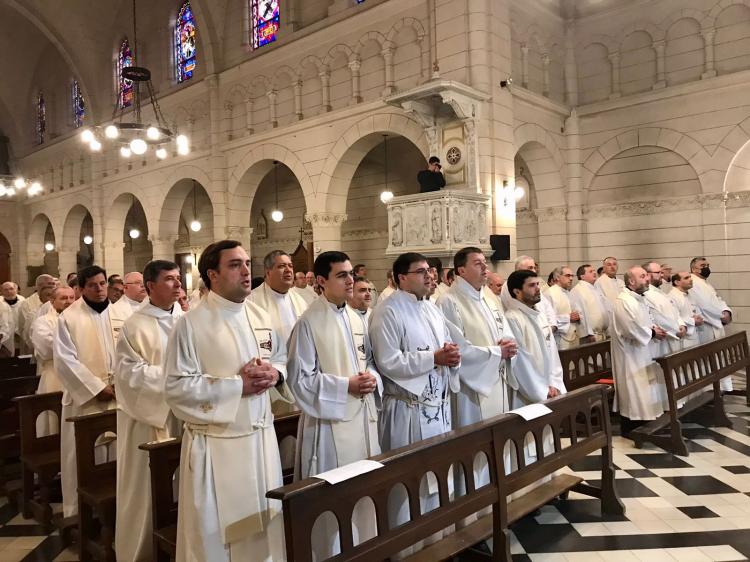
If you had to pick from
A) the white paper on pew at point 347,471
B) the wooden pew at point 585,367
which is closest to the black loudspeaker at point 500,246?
the wooden pew at point 585,367

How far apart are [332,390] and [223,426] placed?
0.63 metres

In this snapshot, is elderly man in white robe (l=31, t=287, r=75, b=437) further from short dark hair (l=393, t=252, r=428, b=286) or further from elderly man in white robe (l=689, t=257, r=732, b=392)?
elderly man in white robe (l=689, t=257, r=732, b=392)

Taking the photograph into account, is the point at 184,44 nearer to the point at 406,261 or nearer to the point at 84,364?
the point at 84,364

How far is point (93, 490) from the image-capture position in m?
3.93

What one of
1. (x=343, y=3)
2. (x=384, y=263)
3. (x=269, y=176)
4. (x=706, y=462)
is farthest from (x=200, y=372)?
(x=269, y=176)

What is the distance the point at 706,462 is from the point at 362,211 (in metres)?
11.2

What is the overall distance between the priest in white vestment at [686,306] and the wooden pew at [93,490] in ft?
22.9

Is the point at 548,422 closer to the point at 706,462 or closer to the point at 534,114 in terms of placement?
the point at 706,462

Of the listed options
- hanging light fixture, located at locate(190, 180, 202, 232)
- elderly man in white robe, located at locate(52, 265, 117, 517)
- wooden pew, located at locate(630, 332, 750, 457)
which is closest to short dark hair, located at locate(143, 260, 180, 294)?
elderly man in white robe, located at locate(52, 265, 117, 517)

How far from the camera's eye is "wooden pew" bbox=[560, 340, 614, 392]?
6.59 metres

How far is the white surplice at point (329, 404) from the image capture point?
3.22 m

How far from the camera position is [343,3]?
1214cm

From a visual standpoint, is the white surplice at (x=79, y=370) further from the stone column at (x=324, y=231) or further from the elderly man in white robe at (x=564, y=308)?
the stone column at (x=324, y=231)

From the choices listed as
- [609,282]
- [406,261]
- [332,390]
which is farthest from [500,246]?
[332,390]
